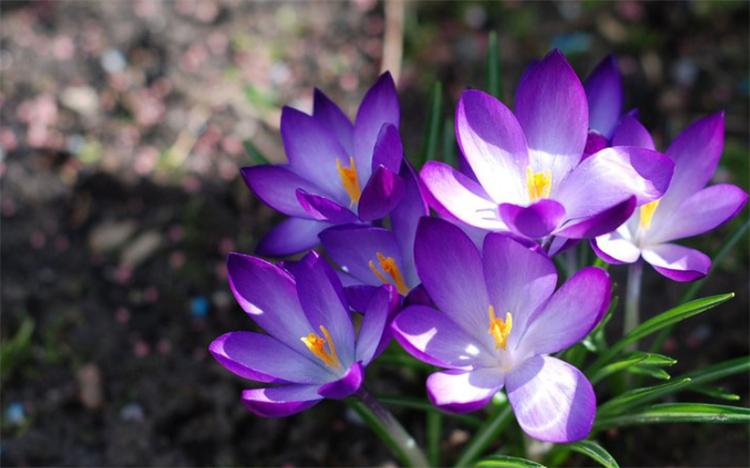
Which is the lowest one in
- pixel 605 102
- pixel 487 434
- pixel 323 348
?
pixel 487 434

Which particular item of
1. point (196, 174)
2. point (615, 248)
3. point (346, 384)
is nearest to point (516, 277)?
point (615, 248)

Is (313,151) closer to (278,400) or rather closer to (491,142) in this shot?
(491,142)

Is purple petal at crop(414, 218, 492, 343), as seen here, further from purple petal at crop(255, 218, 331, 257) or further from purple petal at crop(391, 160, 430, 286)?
purple petal at crop(255, 218, 331, 257)

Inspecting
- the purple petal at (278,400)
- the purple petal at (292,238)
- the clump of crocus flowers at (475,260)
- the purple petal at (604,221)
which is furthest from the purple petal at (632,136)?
the purple petal at (278,400)

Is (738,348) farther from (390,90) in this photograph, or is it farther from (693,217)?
(390,90)

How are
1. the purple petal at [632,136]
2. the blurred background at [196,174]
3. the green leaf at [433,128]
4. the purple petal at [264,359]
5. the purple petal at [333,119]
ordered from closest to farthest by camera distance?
1. the purple petal at [264,359]
2. the purple petal at [632,136]
3. the purple petal at [333,119]
4. the green leaf at [433,128]
5. the blurred background at [196,174]

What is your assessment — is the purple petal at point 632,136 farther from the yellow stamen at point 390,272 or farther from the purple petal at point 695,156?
the yellow stamen at point 390,272

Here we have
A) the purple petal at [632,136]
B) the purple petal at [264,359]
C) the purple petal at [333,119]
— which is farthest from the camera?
the purple petal at [333,119]
